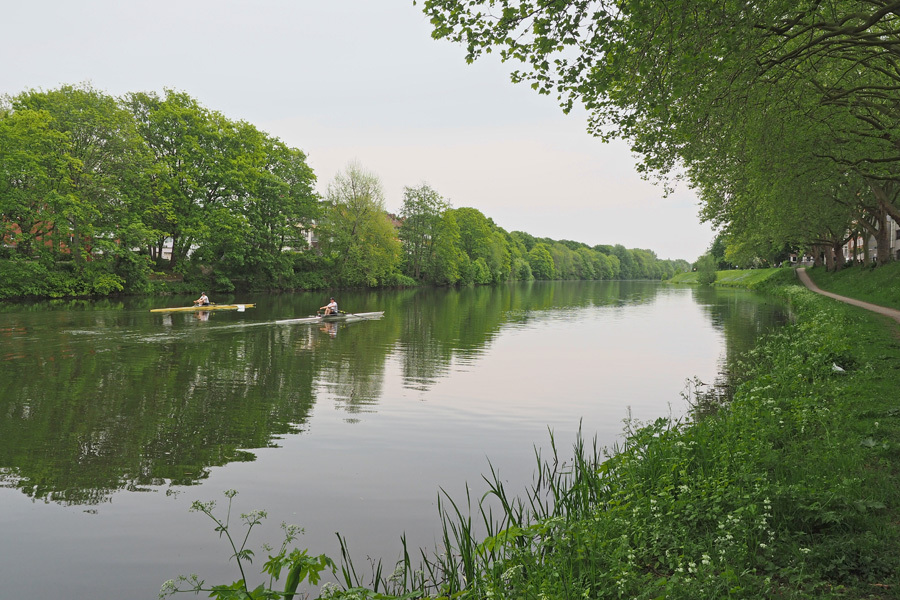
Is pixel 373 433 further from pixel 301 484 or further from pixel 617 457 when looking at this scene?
pixel 617 457

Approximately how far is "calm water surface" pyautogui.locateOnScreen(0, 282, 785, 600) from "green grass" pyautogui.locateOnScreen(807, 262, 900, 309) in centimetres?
988

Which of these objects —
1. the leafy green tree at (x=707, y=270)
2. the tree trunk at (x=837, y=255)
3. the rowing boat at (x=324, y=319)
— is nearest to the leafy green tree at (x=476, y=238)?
the leafy green tree at (x=707, y=270)

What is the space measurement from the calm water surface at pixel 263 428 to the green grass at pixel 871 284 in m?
9.88

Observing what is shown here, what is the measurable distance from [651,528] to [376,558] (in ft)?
8.83

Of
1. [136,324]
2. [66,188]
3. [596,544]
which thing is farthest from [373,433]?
[66,188]

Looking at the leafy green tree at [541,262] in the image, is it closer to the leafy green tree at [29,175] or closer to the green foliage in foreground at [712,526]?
the leafy green tree at [29,175]

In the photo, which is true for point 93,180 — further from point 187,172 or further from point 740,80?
point 740,80

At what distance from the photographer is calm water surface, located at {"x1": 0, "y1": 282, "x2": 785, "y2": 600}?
223 inches

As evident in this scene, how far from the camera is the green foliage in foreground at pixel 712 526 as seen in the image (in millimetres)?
3706

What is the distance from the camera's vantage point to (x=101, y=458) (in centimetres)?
781

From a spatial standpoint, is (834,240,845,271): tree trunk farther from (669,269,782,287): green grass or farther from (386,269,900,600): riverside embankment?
(386,269,900,600): riverside embankment

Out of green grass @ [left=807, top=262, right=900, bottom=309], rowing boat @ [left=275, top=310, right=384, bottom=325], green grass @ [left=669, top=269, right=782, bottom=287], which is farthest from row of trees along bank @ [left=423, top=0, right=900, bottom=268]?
green grass @ [left=669, top=269, right=782, bottom=287]

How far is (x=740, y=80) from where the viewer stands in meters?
9.91

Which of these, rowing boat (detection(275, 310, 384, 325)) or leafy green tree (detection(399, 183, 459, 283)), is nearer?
rowing boat (detection(275, 310, 384, 325))
